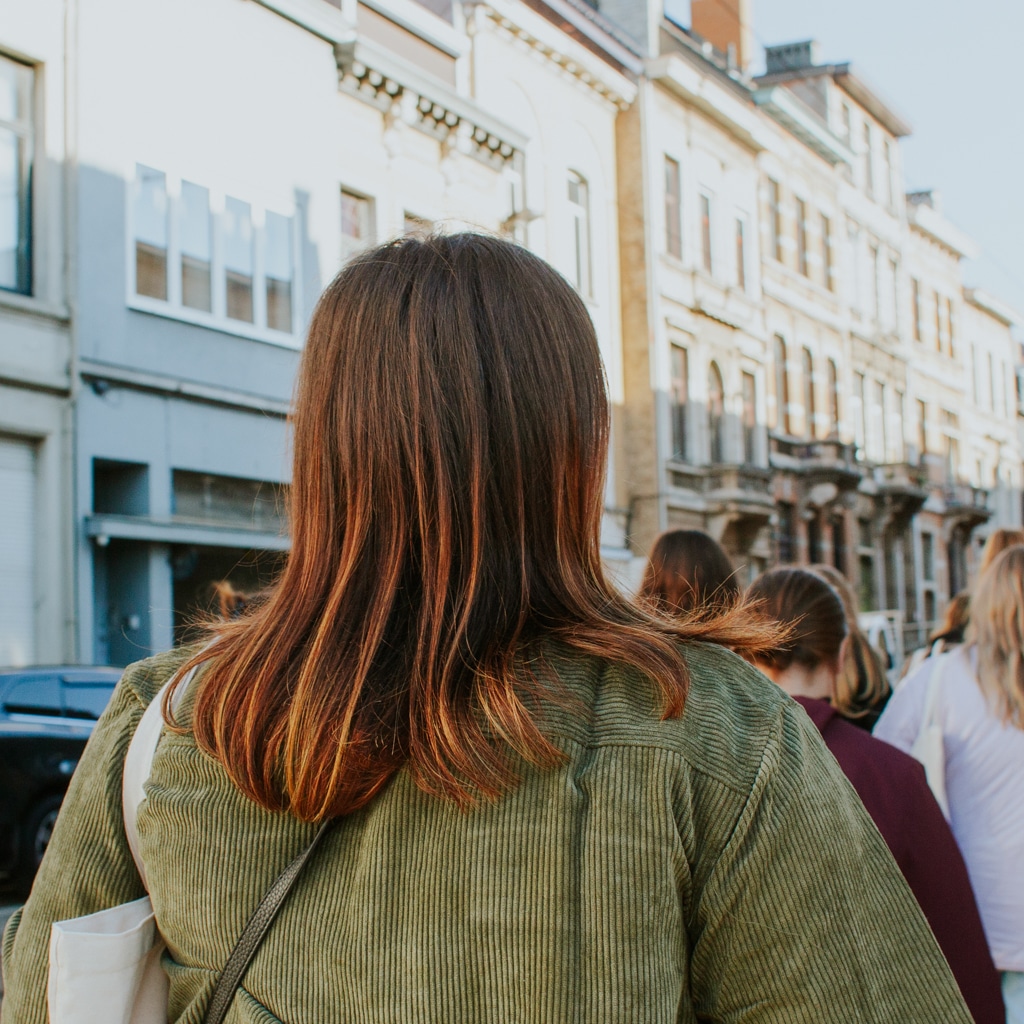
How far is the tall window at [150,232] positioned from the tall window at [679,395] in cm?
1427

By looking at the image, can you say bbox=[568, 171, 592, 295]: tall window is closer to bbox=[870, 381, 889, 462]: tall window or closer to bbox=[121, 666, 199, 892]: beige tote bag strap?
bbox=[870, 381, 889, 462]: tall window

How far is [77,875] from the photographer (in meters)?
1.50

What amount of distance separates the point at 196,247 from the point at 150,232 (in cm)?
65

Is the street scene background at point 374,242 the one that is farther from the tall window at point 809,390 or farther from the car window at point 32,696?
the car window at point 32,696

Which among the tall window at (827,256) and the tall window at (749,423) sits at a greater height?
the tall window at (827,256)

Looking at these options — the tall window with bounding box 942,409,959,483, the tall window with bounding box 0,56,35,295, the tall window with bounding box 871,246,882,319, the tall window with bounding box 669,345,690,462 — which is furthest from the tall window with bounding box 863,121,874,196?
the tall window with bounding box 0,56,35,295

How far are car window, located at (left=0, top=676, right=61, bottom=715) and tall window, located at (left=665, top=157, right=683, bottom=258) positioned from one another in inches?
751

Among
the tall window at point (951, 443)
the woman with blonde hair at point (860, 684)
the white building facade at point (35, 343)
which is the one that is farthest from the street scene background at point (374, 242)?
the tall window at point (951, 443)

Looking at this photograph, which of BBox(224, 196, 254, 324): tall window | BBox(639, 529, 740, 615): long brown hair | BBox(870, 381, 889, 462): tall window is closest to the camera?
BBox(639, 529, 740, 615): long brown hair

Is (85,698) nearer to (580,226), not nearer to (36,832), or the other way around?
(36,832)

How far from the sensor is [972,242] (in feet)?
143

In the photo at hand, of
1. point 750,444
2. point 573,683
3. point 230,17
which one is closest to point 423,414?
point 573,683

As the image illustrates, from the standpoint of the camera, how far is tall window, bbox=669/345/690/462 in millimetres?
25562

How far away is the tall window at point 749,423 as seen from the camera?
28156 mm
